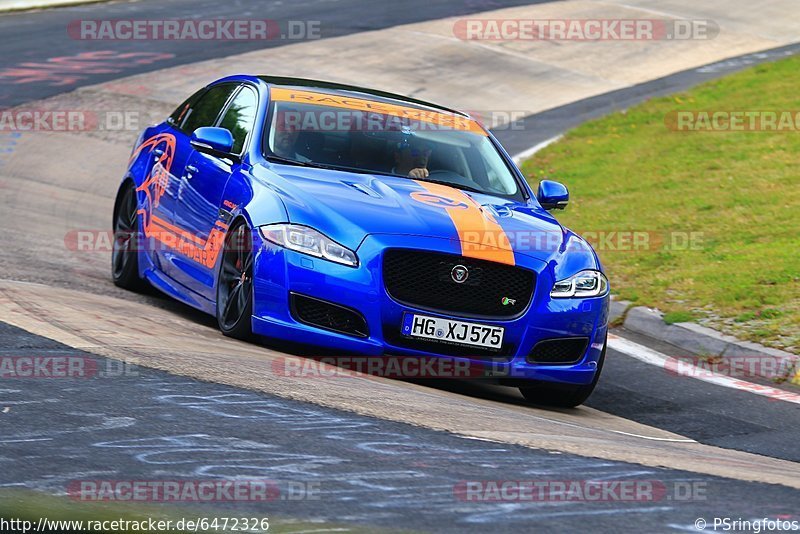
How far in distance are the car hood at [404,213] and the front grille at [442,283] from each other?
143 mm

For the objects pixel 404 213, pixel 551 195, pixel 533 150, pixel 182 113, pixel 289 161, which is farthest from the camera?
pixel 533 150

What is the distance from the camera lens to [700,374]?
9070 mm

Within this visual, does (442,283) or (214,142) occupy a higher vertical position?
(214,142)

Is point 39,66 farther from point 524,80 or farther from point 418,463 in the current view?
point 418,463

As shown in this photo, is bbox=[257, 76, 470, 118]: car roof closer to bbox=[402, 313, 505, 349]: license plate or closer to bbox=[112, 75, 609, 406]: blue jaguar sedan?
bbox=[112, 75, 609, 406]: blue jaguar sedan

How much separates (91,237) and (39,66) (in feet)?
33.4

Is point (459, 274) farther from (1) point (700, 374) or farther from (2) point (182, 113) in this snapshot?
(2) point (182, 113)

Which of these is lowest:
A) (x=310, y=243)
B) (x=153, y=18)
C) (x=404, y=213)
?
(x=310, y=243)

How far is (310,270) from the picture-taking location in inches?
285

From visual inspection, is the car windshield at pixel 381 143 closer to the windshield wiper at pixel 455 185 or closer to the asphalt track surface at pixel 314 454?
the windshield wiper at pixel 455 185

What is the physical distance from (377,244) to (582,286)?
1225mm

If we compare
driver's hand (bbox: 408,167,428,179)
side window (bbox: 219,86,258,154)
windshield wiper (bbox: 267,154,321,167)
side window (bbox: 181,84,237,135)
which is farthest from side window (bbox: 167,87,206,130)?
driver's hand (bbox: 408,167,428,179)

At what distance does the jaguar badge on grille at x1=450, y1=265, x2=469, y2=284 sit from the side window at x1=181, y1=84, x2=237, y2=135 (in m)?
2.88

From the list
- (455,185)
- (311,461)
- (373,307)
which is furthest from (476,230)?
(311,461)
